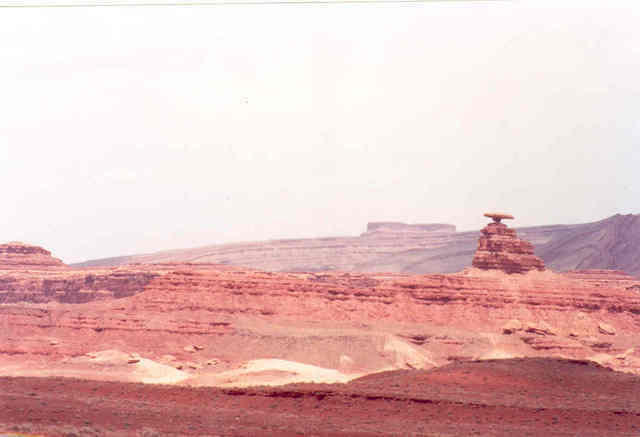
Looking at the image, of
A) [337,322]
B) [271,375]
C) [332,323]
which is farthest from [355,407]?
[337,322]

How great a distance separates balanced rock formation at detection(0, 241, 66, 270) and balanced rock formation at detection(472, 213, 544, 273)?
121 ft

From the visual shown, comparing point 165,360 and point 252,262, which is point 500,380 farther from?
point 252,262

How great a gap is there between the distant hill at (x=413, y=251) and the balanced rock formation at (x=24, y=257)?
51.2 m

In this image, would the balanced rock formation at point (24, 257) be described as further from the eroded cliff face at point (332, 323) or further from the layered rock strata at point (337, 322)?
the layered rock strata at point (337, 322)

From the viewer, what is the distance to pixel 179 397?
42125mm

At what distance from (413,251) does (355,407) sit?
127m

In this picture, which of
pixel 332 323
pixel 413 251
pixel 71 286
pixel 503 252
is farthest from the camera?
pixel 413 251

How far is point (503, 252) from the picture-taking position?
72.4 m

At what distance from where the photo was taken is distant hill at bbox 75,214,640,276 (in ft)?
460

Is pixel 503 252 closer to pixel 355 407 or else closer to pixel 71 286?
pixel 71 286

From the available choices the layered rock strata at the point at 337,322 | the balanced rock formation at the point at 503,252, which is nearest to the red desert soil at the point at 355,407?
the layered rock strata at the point at 337,322

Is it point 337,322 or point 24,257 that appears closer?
point 337,322

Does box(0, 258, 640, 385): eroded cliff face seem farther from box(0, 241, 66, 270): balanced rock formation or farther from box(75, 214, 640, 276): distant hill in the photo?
box(75, 214, 640, 276): distant hill

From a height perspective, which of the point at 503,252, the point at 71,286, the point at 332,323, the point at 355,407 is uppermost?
the point at 503,252
